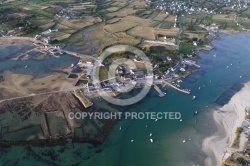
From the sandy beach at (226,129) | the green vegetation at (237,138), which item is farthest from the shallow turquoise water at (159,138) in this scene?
the green vegetation at (237,138)

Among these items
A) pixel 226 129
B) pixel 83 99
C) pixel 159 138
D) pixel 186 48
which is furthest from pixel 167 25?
pixel 159 138

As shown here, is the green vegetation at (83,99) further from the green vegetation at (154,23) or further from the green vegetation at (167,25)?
the green vegetation at (167,25)

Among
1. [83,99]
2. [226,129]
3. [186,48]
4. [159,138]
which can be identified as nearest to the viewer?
[159,138]

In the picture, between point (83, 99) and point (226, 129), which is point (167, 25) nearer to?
point (83, 99)

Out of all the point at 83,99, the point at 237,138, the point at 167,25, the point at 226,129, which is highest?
the point at 83,99

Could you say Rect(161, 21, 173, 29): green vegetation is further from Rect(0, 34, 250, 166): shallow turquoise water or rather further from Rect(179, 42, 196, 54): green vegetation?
Rect(0, 34, 250, 166): shallow turquoise water

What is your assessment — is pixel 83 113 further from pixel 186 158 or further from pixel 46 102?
pixel 186 158
